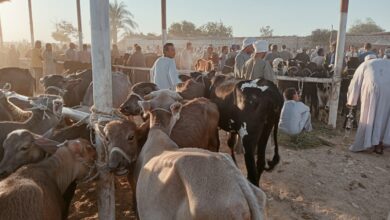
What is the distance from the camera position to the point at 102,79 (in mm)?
3648

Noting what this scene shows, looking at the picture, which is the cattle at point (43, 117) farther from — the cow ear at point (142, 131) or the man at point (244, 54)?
the man at point (244, 54)

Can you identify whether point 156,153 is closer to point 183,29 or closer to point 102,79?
point 102,79

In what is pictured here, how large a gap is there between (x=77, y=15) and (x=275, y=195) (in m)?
18.2

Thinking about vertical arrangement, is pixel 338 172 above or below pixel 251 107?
below

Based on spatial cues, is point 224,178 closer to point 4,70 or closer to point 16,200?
point 16,200

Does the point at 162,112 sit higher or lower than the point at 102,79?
lower

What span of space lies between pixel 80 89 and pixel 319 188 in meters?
5.16

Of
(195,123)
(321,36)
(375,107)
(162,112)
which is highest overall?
(321,36)

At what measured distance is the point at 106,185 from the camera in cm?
388

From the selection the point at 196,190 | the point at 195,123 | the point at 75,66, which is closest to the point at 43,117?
the point at 195,123

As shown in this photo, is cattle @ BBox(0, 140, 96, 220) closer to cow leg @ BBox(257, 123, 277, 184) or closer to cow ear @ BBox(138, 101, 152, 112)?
cow ear @ BBox(138, 101, 152, 112)

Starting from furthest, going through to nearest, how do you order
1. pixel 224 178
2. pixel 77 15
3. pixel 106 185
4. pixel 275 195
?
pixel 77 15, pixel 275 195, pixel 106 185, pixel 224 178

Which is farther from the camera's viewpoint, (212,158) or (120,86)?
(120,86)

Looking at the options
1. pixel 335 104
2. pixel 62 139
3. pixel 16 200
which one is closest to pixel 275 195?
pixel 62 139
